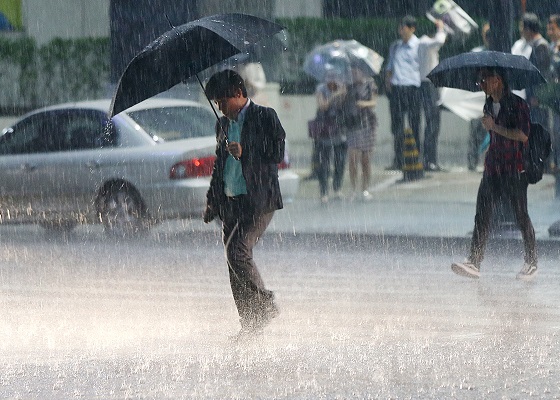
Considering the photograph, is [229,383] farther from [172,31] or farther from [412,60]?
[412,60]

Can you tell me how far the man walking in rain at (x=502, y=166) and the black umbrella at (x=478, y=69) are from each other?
0.31 feet

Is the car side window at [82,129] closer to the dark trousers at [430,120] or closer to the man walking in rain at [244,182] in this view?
the man walking in rain at [244,182]

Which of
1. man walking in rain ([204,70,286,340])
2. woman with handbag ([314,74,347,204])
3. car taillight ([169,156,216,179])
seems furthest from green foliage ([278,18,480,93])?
man walking in rain ([204,70,286,340])

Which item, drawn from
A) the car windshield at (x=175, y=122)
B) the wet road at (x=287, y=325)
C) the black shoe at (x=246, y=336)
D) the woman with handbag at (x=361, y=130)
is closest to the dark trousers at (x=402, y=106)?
the woman with handbag at (x=361, y=130)

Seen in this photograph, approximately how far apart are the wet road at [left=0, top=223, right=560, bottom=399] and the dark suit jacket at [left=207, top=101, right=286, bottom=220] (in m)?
0.78

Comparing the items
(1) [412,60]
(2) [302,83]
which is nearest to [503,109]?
(1) [412,60]

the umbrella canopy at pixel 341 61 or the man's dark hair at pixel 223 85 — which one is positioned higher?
the man's dark hair at pixel 223 85

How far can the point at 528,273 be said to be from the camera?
36.1 ft

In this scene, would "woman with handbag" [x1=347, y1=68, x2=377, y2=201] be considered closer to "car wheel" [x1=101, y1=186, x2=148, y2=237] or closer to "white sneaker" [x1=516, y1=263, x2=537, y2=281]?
"car wheel" [x1=101, y1=186, x2=148, y2=237]

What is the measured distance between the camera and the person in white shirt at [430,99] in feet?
65.7

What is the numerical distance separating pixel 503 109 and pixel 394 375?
158 inches

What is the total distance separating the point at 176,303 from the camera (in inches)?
397

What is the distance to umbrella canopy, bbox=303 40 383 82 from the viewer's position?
18406 mm

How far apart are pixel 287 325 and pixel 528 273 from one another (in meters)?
2.62
